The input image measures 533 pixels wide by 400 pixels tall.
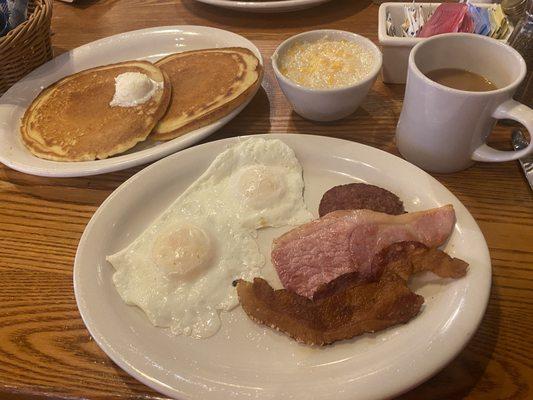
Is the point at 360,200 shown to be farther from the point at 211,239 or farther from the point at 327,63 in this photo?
the point at 327,63

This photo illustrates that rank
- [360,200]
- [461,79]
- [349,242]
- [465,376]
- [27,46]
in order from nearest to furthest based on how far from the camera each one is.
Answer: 1. [465,376]
2. [349,242]
3. [360,200]
4. [461,79]
5. [27,46]

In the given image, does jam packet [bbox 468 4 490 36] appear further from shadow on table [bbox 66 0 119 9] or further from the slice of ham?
shadow on table [bbox 66 0 119 9]

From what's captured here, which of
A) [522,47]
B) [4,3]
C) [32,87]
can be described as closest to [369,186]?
[522,47]

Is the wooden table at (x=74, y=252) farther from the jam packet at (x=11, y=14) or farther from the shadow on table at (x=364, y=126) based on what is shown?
the jam packet at (x=11, y=14)

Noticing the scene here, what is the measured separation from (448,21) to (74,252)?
4.96ft

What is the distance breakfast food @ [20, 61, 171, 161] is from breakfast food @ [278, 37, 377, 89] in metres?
0.47

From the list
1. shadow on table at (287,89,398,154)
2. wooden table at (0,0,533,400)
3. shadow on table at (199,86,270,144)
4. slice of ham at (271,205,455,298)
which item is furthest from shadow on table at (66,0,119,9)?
slice of ham at (271,205,455,298)

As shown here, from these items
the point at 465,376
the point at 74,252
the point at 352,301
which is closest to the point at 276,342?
the point at 352,301

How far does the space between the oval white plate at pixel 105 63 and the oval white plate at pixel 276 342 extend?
0.22 meters

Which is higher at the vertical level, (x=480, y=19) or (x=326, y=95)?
(x=480, y=19)

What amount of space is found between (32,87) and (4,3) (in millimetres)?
324

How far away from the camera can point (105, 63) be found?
2027 mm

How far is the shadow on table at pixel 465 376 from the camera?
1.02 meters

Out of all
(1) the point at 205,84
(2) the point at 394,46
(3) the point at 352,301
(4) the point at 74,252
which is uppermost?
(2) the point at 394,46
